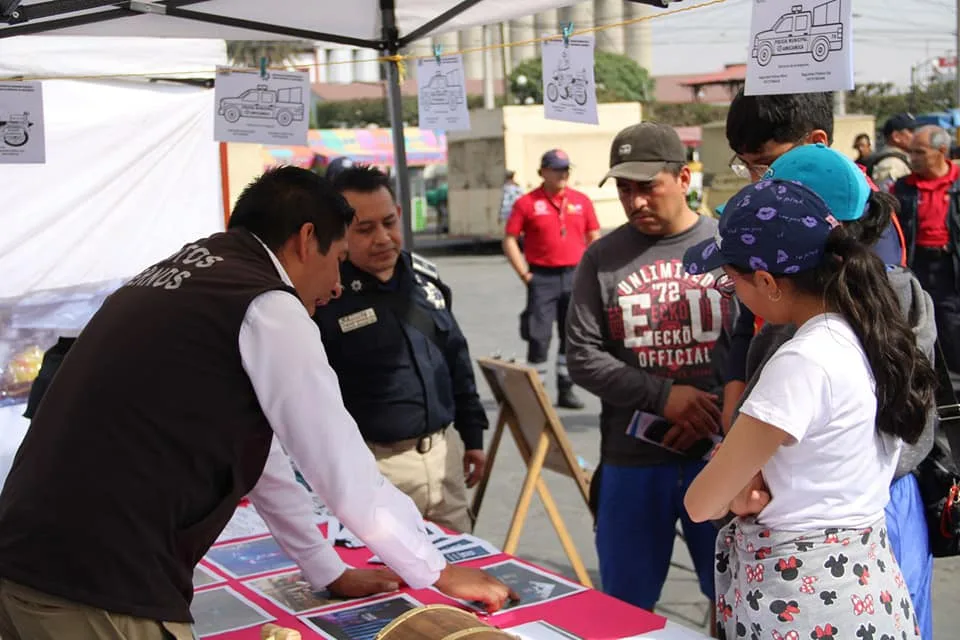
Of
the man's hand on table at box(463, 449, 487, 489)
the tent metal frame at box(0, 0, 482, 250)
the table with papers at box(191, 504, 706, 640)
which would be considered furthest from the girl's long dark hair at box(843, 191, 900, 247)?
the tent metal frame at box(0, 0, 482, 250)

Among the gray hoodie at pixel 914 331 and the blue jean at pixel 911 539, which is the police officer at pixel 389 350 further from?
the blue jean at pixel 911 539

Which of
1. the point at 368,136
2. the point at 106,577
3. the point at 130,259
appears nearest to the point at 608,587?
the point at 106,577

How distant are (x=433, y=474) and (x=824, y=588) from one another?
177cm

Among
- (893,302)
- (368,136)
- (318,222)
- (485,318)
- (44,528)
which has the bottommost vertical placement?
(485,318)

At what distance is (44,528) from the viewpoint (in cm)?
182

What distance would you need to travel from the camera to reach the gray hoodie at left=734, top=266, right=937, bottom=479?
2.15 meters

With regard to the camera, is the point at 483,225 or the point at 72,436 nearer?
the point at 72,436

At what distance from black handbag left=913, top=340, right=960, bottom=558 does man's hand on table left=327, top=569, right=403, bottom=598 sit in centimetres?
120

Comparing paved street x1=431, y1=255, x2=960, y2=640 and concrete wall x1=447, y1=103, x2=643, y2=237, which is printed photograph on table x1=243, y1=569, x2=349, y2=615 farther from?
concrete wall x1=447, y1=103, x2=643, y2=237

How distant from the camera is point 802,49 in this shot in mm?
2486

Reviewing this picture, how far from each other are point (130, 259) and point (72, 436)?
374 cm

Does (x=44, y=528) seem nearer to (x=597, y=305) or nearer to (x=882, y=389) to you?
(x=882, y=389)

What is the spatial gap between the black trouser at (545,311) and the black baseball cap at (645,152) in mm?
4522

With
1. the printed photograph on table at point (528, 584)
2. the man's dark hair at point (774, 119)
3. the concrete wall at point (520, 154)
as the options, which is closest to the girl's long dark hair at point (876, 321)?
the man's dark hair at point (774, 119)
